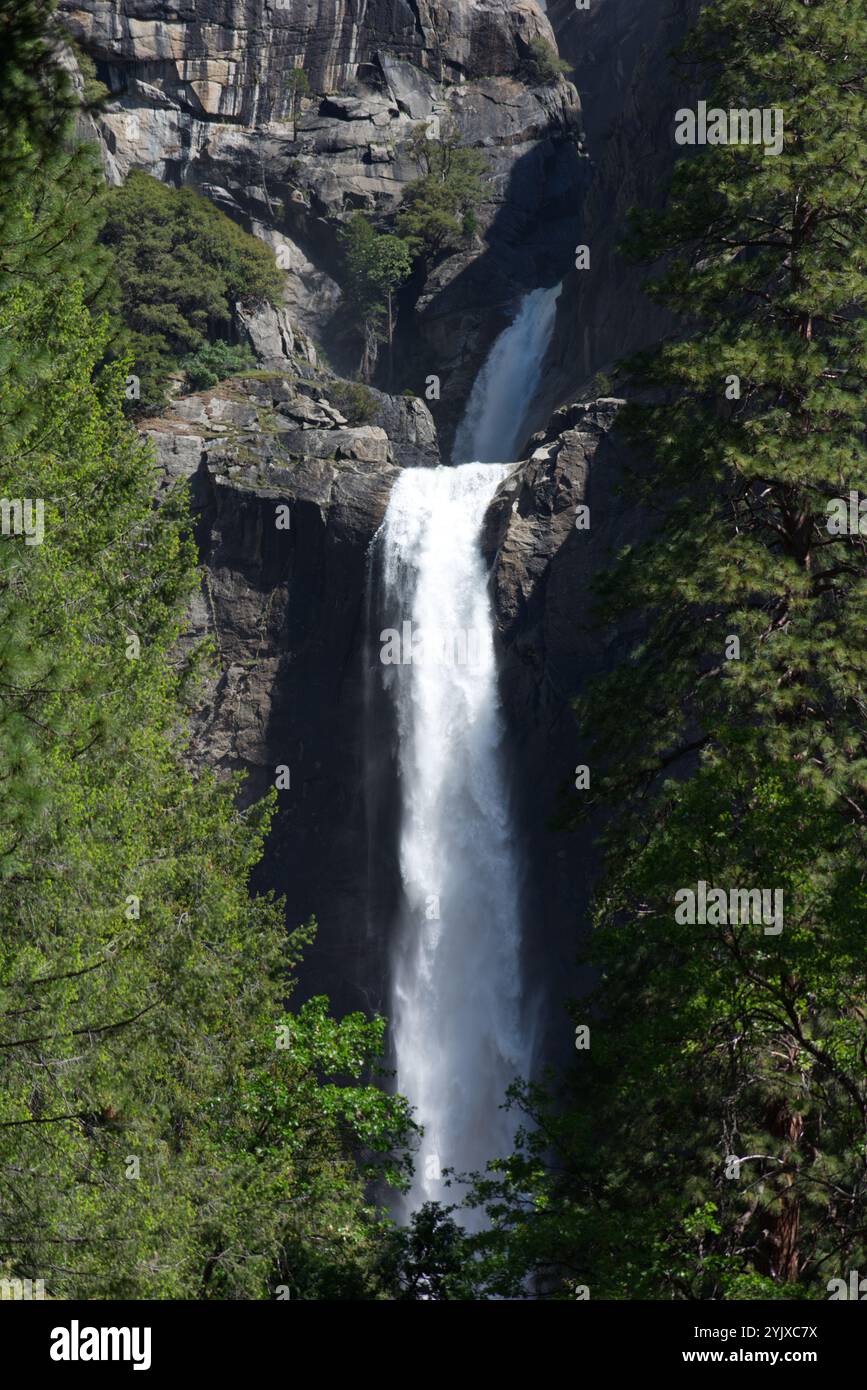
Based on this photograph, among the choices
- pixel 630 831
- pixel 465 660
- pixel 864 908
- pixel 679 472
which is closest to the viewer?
pixel 864 908

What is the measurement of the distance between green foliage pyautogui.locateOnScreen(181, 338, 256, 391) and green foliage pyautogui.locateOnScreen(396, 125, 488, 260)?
1426 cm

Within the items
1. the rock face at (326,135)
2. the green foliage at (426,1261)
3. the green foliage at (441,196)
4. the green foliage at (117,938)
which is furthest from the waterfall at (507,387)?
the green foliage at (426,1261)

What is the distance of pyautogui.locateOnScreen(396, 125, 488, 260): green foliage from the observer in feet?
210

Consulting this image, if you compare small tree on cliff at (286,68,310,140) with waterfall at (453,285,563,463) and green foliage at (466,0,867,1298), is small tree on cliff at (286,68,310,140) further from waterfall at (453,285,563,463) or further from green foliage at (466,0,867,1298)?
green foliage at (466,0,867,1298)

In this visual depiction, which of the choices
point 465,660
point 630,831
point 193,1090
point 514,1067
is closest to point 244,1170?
point 193,1090

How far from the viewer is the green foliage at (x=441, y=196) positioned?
2525 inches

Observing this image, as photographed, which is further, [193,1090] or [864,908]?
[193,1090]

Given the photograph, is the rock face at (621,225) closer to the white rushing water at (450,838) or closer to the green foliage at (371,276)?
the white rushing water at (450,838)

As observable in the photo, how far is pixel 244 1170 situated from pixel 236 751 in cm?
3083

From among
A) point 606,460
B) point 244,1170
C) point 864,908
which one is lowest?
point 244,1170

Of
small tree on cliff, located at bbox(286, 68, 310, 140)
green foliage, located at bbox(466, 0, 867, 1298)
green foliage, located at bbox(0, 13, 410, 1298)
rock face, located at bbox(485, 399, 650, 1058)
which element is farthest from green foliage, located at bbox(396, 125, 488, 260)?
green foliage, located at bbox(466, 0, 867, 1298)

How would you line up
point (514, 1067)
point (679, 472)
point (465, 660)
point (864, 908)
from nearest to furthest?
point (864, 908), point (679, 472), point (514, 1067), point (465, 660)
